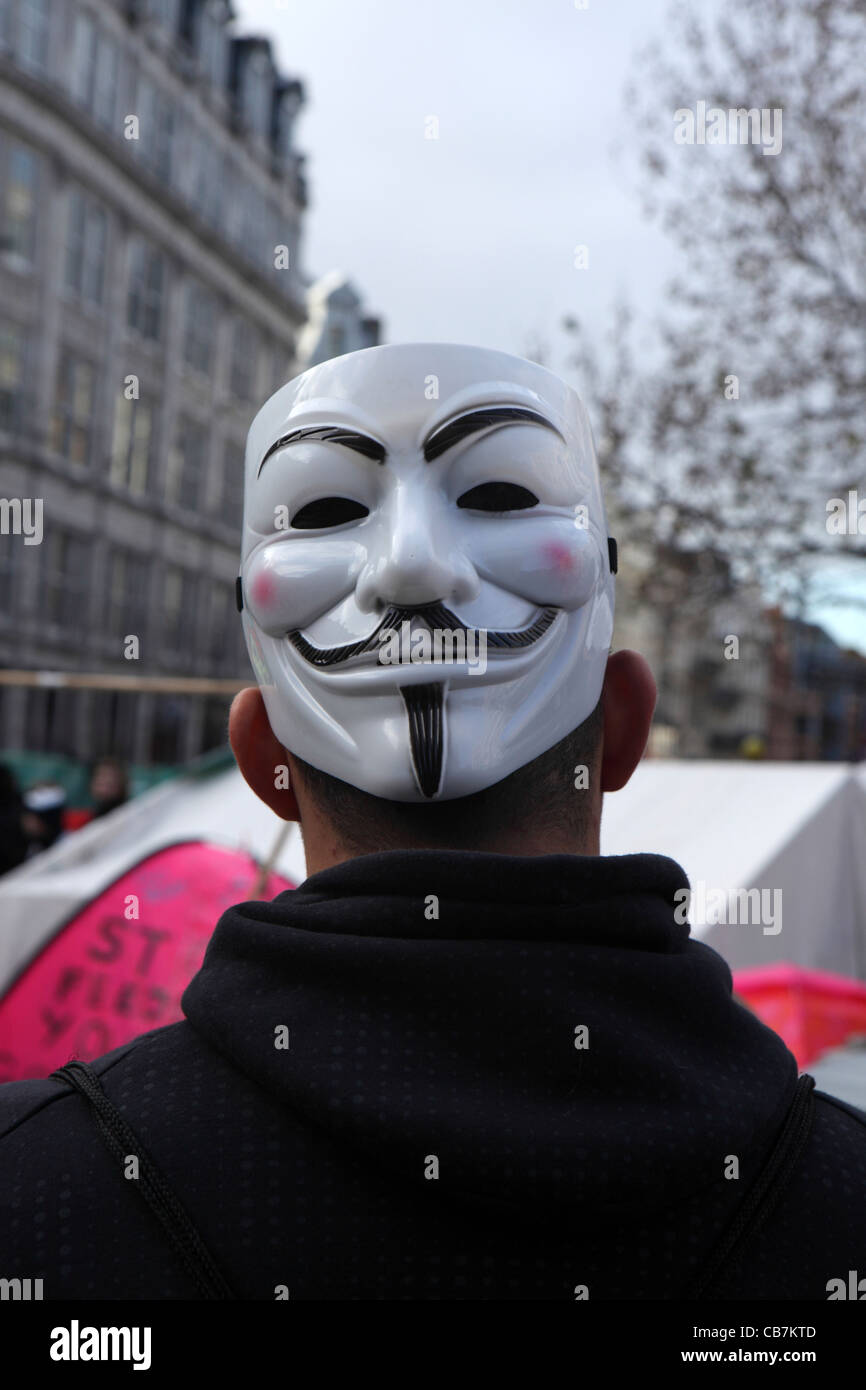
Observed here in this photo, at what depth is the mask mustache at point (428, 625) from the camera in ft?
4.56

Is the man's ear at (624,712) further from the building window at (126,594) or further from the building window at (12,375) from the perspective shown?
the building window at (126,594)

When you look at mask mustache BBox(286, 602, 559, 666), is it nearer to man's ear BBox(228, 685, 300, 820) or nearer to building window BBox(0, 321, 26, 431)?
man's ear BBox(228, 685, 300, 820)

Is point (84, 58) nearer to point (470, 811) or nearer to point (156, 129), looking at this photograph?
point (156, 129)

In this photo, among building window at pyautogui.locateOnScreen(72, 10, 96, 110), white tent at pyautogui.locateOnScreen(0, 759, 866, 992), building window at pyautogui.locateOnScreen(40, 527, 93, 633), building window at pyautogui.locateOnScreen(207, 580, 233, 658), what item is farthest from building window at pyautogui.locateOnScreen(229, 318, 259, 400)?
white tent at pyautogui.locateOnScreen(0, 759, 866, 992)

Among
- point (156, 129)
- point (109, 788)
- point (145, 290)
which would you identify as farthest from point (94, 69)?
point (109, 788)

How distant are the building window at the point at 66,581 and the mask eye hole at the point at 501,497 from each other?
24.5 m

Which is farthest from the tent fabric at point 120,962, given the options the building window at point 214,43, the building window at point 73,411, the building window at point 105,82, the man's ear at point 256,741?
the building window at point 214,43

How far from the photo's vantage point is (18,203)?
2423 centimetres

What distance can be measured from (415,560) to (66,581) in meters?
25.7

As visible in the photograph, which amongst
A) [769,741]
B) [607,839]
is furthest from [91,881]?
[769,741]
